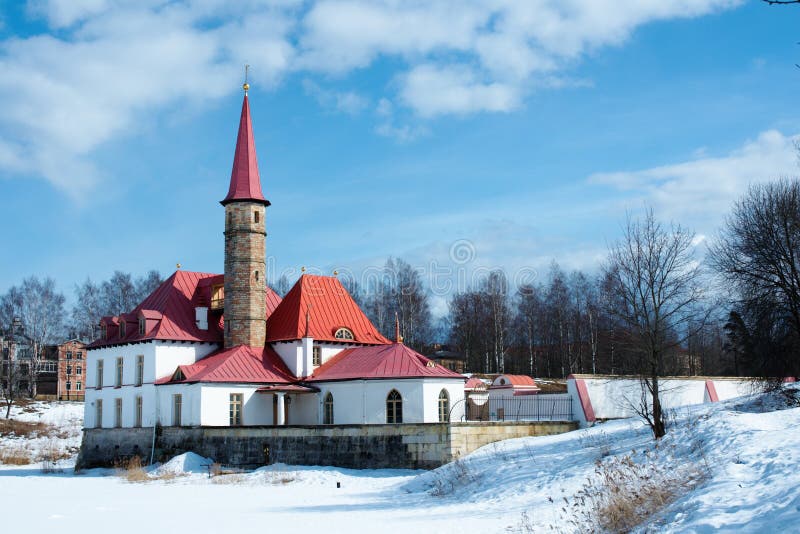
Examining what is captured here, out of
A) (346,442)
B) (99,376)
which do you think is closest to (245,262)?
(99,376)

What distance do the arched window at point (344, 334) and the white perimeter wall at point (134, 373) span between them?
20.4 ft

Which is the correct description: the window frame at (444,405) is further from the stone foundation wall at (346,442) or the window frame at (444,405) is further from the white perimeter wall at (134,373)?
the white perimeter wall at (134,373)

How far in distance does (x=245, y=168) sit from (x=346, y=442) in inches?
663

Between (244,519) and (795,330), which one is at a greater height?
(795,330)

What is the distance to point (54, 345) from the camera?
71312mm

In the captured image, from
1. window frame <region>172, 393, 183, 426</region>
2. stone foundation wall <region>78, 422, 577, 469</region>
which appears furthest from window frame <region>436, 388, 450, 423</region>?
window frame <region>172, 393, 183, 426</region>

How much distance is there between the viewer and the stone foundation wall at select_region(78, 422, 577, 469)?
29.4 metres

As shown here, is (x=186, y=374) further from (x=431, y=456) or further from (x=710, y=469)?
(x=710, y=469)

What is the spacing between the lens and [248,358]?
1515 inches

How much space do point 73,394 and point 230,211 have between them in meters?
41.1

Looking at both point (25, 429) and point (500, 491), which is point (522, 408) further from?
point (25, 429)

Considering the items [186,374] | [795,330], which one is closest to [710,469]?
[795,330]

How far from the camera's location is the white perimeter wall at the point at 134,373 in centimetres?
3872

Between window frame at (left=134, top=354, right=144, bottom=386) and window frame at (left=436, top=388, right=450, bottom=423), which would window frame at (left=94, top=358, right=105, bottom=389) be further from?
window frame at (left=436, top=388, right=450, bottom=423)
